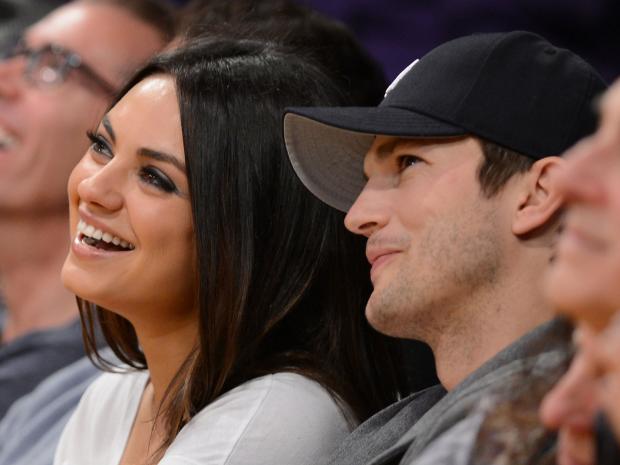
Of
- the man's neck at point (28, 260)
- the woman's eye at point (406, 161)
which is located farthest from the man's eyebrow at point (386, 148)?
the man's neck at point (28, 260)

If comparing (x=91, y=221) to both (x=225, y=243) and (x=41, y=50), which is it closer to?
(x=225, y=243)

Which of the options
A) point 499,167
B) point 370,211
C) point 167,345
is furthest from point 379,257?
point 167,345

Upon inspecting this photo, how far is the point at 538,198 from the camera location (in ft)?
4.05

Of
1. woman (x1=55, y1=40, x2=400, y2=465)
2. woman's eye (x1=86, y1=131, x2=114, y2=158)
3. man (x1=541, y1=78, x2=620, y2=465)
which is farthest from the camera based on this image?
woman's eye (x1=86, y1=131, x2=114, y2=158)

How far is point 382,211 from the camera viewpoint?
131 cm

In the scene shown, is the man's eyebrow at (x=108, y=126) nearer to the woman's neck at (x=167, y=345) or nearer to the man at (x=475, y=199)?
the woman's neck at (x=167, y=345)

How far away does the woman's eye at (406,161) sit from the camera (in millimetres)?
1306

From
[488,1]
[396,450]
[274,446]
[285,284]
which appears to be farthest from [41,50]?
[396,450]

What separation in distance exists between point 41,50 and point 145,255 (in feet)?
3.27

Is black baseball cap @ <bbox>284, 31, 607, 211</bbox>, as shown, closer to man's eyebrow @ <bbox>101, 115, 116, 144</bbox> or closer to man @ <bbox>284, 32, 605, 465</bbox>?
man @ <bbox>284, 32, 605, 465</bbox>

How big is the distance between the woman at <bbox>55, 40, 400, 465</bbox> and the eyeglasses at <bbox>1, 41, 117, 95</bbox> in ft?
2.53

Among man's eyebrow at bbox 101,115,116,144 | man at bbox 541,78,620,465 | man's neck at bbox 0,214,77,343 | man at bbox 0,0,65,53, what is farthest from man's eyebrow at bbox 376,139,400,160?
man at bbox 0,0,65,53

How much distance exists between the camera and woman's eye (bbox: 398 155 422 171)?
1.31m

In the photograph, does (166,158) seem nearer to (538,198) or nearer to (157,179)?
(157,179)
